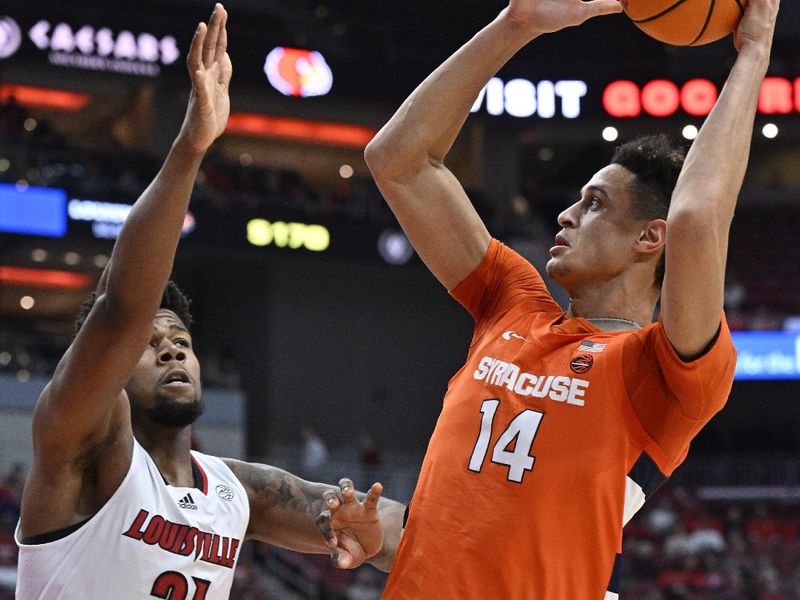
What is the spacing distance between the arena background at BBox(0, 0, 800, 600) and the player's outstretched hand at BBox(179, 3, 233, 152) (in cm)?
1783

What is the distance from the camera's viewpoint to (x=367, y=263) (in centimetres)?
2598

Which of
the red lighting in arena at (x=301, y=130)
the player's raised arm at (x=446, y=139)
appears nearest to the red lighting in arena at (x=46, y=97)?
the red lighting in arena at (x=301, y=130)

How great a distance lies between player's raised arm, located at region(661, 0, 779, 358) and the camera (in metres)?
3.04

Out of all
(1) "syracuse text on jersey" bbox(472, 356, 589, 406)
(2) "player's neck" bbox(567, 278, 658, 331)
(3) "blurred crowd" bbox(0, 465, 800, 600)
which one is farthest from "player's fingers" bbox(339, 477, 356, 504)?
(3) "blurred crowd" bbox(0, 465, 800, 600)

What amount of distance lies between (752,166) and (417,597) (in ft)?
98.0

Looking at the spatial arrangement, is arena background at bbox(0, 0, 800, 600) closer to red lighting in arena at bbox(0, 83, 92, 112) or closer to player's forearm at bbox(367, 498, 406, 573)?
red lighting in arena at bbox(0, 83, 92, 112)

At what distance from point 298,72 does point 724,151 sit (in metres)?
23.7

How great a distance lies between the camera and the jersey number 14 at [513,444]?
332cm

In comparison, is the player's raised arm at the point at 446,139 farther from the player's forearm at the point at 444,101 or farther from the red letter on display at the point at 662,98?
the red letter on display at the point at 662,98

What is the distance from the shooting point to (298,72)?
1034 inches

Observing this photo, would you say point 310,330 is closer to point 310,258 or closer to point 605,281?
point 310,258

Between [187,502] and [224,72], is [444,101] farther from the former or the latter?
[187,502]

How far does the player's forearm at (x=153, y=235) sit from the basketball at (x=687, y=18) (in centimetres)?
138

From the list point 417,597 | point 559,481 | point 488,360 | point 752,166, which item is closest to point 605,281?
point 488,360
